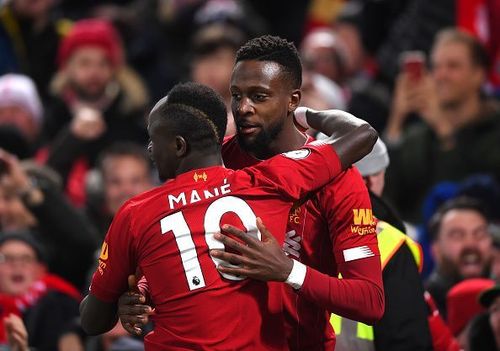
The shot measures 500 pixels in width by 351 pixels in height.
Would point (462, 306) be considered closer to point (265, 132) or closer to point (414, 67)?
point (265, 132)

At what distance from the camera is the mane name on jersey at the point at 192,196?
434 centimetres

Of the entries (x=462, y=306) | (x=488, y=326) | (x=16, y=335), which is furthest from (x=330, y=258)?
(x=462, y=306)

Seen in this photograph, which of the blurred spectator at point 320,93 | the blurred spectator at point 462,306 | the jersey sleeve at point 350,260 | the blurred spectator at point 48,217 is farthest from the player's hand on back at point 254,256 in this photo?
the blurred spectator at point 48,217

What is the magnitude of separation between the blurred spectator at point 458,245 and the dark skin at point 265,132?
9.06 ft

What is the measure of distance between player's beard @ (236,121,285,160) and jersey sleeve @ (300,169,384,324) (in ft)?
0.88

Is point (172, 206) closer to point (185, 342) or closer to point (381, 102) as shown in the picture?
point (185, 342)

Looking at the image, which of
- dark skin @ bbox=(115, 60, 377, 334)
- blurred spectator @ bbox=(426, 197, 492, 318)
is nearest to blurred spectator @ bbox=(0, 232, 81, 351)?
blurred spectator @ bbox=(426, 197, 492, 318)

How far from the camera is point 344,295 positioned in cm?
438

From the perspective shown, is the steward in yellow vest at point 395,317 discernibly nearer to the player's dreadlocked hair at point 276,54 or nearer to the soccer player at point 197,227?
the soccer player at point 197,227

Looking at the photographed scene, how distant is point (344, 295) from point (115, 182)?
4561mm

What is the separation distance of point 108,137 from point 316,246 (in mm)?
5368

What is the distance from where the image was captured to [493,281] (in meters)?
7.05

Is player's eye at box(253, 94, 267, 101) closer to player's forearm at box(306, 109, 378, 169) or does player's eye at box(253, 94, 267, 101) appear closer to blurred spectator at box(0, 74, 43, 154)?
player's forearm at box(306, 109, 378, 169)

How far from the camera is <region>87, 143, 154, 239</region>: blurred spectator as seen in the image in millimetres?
8711
